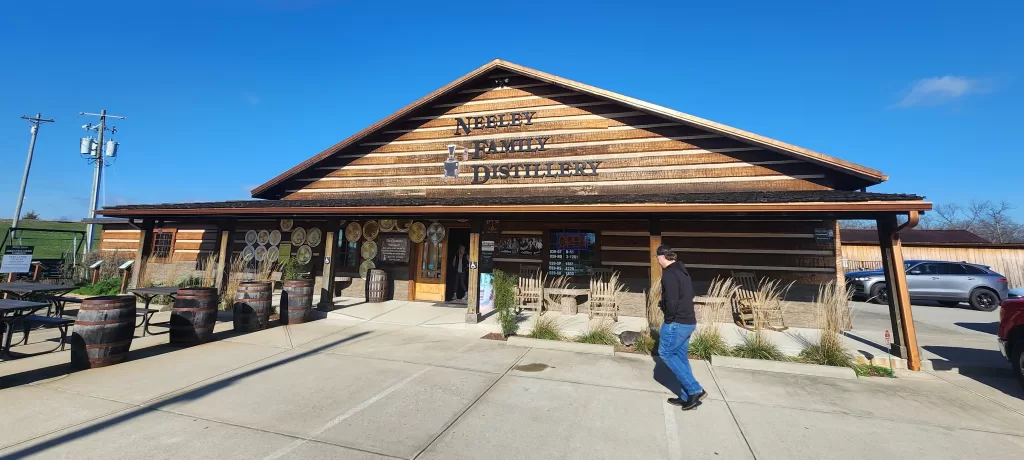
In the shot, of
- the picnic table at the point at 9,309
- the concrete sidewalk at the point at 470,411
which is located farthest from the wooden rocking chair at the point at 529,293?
the picnic table at the point at 9,309

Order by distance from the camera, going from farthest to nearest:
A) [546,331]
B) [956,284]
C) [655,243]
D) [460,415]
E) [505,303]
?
[956,284] < [505,303] < [655,243] < [546,331] < [460,415]

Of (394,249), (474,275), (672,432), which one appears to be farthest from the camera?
(394,249)

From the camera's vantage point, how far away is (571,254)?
10703mm

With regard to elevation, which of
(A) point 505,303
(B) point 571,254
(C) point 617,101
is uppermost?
(C) point 617,101

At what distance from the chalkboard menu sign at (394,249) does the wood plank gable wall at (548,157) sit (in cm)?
161

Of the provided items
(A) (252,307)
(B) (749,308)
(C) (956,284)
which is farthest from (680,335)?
(C) (956,284)

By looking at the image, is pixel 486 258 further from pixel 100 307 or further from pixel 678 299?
pixel 100 307

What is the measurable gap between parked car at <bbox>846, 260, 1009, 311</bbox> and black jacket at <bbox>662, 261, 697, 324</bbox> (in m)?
11.8

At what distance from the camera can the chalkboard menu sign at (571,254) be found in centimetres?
1056

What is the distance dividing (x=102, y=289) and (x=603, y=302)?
15319 mm

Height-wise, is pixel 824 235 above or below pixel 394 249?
above

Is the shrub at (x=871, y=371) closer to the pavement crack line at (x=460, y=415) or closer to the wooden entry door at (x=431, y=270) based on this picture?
the pavement crack line at (x=460, y=415)

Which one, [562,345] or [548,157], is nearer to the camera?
[562,345]

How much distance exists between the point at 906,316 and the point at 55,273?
23.9 metres
